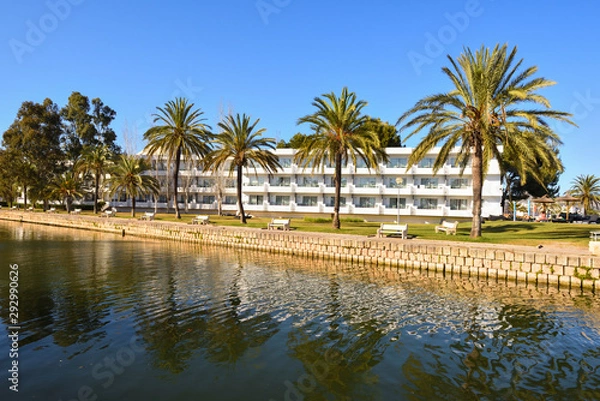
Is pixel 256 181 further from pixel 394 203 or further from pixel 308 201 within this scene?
pixel 394 203

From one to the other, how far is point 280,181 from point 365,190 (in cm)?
1369

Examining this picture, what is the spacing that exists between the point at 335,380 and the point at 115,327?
589 cm

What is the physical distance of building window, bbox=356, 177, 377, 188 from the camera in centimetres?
5678

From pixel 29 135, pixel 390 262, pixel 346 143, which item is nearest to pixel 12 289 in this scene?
pixel 390 262

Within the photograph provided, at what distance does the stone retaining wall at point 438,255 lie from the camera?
51.9 ft

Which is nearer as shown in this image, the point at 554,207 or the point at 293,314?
the point at 293,314

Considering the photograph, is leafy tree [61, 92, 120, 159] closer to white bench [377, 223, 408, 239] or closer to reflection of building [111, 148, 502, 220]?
reflection of building [111, 148, 502, 220]

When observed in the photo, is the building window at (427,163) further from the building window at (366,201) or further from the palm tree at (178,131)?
the palm tree at (178,131)

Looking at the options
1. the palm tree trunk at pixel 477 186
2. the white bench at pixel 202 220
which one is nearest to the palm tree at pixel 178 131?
the white bench at pixel 202 220

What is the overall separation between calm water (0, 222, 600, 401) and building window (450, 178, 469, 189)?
39.7 metres

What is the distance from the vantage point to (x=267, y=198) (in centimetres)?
6222

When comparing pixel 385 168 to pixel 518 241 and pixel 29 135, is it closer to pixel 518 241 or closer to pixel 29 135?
pixel 518 241
